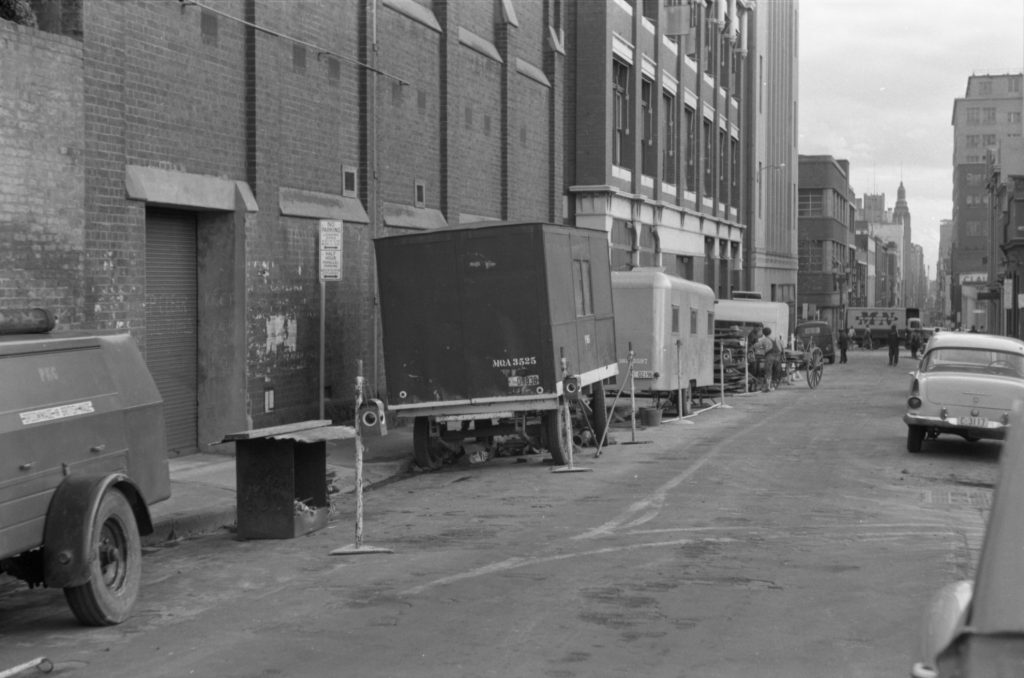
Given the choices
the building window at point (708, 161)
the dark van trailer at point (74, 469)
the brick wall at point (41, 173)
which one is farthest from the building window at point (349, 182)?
the building window at point (708, 161)

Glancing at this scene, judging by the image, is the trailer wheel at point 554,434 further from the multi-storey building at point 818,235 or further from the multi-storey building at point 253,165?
the multi-storey building at point 818,235

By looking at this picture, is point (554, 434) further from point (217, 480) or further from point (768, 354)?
point (768, 354)

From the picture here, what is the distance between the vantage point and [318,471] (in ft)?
41.7

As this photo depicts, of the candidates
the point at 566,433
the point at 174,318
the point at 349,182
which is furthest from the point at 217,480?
the point at 349,182

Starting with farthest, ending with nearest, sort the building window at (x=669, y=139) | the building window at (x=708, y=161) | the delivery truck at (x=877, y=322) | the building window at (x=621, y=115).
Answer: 1. the delivery truck at (x=877, y=322)
2. the building window at (x=708, y=161)
3. the building window at (x=669, y=139)
4. the building window at (x=621, y=115)

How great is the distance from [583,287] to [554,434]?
273cm

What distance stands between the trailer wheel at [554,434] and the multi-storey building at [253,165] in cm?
352

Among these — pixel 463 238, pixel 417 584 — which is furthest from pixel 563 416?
pixel 417 584

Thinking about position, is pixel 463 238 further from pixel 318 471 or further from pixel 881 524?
pixel 881 524

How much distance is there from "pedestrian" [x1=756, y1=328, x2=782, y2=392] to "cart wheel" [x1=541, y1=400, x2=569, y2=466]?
20.2 metres

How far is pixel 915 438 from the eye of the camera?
19031 mm

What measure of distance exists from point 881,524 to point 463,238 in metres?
6.68

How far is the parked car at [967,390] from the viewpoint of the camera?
18.3 metres

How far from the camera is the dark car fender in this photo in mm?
8062
